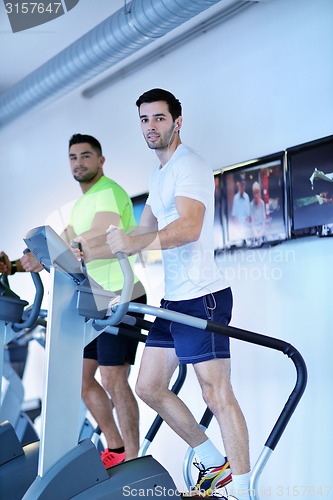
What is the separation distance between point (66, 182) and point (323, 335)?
9.70 ft

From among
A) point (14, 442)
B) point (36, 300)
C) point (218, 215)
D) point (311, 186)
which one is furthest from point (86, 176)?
point (14, 442)

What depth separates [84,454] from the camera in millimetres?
2334

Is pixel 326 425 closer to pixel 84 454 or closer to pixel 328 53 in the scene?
pixel 84 454

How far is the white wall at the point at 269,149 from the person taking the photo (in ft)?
11.1

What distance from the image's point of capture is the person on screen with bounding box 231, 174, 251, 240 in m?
3.86

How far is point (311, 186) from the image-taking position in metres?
3.44

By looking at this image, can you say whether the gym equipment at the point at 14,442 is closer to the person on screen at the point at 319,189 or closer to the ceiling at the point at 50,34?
the person on screen at the point at 319,189

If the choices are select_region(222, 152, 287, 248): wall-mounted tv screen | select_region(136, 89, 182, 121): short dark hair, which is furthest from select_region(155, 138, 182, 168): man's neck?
select_region(222, 152, 287, 248): wall-mounted tv screen

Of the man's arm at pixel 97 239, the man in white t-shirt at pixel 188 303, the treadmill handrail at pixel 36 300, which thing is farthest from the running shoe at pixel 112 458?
the man's arm at pixel 97 239

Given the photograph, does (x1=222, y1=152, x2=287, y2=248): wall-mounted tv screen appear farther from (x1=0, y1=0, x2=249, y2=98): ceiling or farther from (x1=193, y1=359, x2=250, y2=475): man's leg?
(x1=193, y1=359, x2=250, y2=475): man's leg

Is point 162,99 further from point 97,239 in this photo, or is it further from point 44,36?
point 44,36

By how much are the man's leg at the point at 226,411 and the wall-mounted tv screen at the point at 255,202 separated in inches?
48.3

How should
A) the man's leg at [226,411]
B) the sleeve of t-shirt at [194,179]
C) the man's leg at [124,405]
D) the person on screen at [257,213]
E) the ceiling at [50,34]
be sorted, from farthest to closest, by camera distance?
1. the ceiling at [50,34]
2. the person on screen at [257,213]
3. the man's leg at [124,405]
4. the sleeve of t-shirt at [194,179]
5. the man's leg at [226,411]

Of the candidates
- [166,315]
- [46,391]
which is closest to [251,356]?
A: [166,315]
